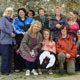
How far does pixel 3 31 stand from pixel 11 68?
3.55 feet

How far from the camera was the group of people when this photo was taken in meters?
4.60

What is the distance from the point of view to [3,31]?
464cm

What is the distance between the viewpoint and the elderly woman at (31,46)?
4.57m

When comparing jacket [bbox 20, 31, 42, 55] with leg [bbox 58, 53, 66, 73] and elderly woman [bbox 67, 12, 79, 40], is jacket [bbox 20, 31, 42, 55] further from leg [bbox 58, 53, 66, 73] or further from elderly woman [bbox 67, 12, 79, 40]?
elderly woman [bbox 67, 12, 79, 40]

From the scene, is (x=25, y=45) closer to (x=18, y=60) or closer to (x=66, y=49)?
(x=18, y=60)

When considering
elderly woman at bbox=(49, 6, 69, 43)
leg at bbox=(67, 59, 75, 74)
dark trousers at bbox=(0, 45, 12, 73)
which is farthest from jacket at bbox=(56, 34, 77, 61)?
dark trousers at bbox=(0, 45, 12, 73)

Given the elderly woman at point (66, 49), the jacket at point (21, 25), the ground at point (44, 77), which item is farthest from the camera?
the jacket at point (21, 25)

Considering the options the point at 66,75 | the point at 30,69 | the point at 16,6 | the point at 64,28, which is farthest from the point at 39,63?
the point at 16,6

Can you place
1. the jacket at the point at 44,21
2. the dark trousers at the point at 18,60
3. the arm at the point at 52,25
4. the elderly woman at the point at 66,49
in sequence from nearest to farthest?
1. the elderly woman at the point at 66,49
2. the dark trousers at the point at 18,60
3. the arm at the point at 52,25
4. the jacket at the point at 44,21

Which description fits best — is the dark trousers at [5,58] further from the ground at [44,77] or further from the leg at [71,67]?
the leg at [71,67]

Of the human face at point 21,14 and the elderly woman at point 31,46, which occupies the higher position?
the human face at point 21,14

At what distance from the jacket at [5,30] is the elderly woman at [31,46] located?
376 mm

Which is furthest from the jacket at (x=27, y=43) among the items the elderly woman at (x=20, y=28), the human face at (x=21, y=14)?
the human face at (x=21, y=14)

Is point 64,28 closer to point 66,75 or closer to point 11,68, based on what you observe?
point 66,75
